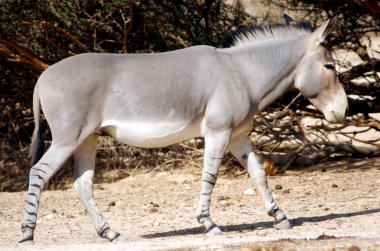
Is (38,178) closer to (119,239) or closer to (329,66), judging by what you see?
(119,239)

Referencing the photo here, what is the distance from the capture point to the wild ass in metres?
7.17

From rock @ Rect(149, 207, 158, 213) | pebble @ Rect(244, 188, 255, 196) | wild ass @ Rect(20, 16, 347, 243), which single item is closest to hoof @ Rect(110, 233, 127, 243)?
wild ass @ Rect(20, 16, 347, 243)

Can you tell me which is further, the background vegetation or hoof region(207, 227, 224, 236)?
the background vegetation

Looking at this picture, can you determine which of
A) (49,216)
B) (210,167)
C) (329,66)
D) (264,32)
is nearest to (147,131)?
(210,167)

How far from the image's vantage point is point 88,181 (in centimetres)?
760

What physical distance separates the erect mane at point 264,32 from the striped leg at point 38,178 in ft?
6.58

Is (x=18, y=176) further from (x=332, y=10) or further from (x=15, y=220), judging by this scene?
(x=332, y=10)

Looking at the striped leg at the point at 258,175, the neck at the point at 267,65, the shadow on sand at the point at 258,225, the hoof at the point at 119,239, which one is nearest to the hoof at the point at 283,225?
the striped leg at the point at 258,175

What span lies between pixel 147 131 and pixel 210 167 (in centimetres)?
68

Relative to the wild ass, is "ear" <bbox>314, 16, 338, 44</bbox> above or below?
above

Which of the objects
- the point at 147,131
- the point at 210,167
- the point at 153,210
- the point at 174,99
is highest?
the point at 174,99

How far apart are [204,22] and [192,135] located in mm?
4685

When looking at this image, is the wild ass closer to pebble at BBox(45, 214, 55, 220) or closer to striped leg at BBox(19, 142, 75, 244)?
striped leg at BBox(19, 142, 75, 244)

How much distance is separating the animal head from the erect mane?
17cm
